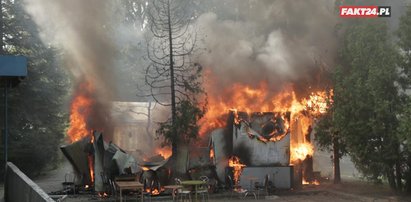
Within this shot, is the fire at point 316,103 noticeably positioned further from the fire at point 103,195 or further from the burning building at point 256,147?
the fire at point 103,195

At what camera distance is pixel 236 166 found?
67.7ft

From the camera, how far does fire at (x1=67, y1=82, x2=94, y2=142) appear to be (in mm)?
22031

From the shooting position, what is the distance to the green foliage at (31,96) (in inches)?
965

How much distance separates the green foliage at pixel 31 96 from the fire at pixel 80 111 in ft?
12.2

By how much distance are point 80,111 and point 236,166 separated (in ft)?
26.0

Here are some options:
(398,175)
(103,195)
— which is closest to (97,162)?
(103,195)

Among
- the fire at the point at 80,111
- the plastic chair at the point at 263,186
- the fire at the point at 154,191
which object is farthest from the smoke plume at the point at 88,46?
the plastic chair at the point at 263,186

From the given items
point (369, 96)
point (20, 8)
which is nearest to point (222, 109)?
point (369, 96)

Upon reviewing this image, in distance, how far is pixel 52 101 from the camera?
86.3 feet

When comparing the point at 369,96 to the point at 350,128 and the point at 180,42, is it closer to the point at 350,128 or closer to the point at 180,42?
the point at 350,128

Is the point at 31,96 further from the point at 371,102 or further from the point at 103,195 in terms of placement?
the point at 371,102

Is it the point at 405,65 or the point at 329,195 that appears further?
the point at 329,195

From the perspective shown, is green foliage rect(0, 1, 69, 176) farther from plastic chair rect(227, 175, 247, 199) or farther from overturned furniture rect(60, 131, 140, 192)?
plastic chair rect(227, 175, 247, 199)

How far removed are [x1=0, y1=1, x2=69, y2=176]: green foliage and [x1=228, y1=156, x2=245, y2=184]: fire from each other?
428 inches
